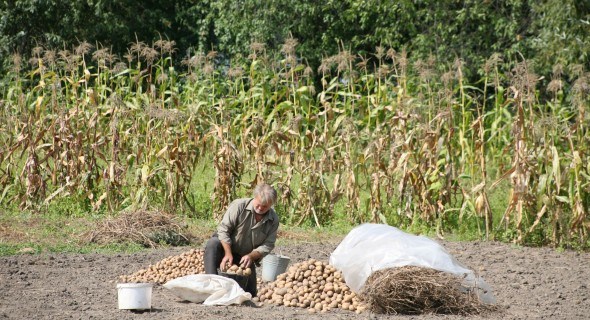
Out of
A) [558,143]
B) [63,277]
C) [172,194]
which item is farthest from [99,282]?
[558,143]

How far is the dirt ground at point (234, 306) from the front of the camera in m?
6.43

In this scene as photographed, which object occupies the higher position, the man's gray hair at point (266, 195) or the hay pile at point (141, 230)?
the man's gray hair at point (266, 195)

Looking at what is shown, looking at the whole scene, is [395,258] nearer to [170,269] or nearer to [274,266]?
[274,266]

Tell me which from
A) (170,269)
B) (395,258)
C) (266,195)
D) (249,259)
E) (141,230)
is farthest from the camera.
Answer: (141,230)

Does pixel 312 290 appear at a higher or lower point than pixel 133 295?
lower

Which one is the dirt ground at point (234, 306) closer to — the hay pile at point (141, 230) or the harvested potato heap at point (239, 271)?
the harvested potato heap at point (239, 271)

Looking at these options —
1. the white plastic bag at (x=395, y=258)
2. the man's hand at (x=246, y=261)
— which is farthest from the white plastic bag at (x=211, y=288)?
the white plastic bag at (x=395, y=258)

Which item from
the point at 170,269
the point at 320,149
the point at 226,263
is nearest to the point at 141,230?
the point at 170,269

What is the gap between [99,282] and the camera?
25.2ft

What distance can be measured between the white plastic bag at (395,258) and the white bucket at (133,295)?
155 cm

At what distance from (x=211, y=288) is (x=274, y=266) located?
125 cm

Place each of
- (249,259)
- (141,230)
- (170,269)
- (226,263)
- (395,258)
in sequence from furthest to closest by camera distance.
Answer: (141,230) < (170,269) < (226,263) < (249,259) < (395,258)

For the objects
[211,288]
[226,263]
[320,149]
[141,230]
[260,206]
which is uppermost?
[320,149]

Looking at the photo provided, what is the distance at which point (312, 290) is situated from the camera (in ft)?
22.9
